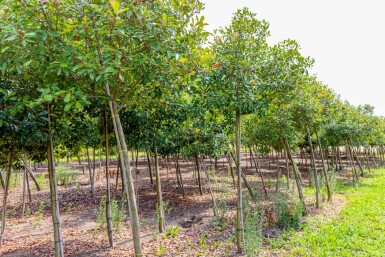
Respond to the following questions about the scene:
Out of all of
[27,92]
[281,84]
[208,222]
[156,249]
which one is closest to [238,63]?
[281,84]

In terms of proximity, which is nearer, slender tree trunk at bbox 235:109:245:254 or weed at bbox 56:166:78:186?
slender tree trunk at bbox 235:109:245:254

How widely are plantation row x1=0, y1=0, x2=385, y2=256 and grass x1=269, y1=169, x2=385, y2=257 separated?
1.33 meters

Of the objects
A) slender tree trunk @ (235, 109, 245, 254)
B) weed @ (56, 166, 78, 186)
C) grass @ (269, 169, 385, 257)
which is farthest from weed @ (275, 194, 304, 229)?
weed @ (56, 166, 78, 186)

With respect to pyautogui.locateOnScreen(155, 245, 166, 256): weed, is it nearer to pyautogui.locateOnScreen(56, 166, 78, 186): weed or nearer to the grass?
the grass

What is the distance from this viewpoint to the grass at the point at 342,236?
5227mm

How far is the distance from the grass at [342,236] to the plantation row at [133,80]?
1331 mm

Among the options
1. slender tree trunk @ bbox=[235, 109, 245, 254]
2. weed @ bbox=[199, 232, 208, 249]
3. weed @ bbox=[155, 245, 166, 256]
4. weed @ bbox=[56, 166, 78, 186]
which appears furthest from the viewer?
weed @ bbox=[56, 166, 78, 186]

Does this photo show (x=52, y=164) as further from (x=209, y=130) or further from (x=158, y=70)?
(x=209, y=130)

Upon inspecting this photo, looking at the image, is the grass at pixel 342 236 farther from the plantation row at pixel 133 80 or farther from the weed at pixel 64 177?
the weed at pixel 64 177

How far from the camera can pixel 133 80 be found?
3299mm

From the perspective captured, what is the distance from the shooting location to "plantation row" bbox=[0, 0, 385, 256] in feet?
8.41

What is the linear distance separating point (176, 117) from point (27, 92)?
2.74 metres

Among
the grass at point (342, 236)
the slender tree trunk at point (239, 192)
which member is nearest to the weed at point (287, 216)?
the grass at point (342, 236)

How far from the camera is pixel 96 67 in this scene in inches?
101
